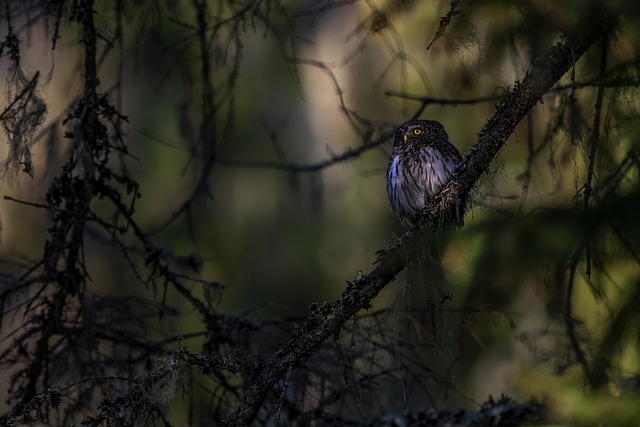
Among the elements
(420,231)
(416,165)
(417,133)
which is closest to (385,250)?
(420,231)

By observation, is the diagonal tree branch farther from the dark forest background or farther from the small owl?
the small owl

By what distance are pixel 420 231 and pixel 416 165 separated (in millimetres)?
1524

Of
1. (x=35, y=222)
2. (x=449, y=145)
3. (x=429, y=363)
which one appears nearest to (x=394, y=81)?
(x=429, y=363)

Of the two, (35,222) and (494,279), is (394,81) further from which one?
(494,279)

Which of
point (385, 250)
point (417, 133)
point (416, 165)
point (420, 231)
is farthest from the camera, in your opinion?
point (417, 133)

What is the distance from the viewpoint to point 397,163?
439 cm

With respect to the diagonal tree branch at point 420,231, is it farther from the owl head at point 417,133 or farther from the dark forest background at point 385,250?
the owl head at point 417,133

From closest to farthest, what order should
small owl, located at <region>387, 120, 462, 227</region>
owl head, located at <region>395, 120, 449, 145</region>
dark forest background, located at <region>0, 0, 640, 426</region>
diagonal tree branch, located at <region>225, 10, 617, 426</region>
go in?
dark forest background, located at <region>0, 0, 640, 426</region> < diagonal tree branch, located at <region>225, 10, 617, 426</region> < small owl, located at <region>387, 120, 462, 227</region> < owl head, located at <region>395, 120, 449, 145</region>

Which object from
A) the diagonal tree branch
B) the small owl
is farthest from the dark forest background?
the small owl

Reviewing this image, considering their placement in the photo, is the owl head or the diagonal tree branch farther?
the owl head

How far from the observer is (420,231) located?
2781 millimetres

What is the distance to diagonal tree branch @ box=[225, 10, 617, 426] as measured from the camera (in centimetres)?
267

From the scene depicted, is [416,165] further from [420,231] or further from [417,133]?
[420,231]

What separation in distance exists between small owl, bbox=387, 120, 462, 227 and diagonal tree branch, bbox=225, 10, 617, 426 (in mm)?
1365
